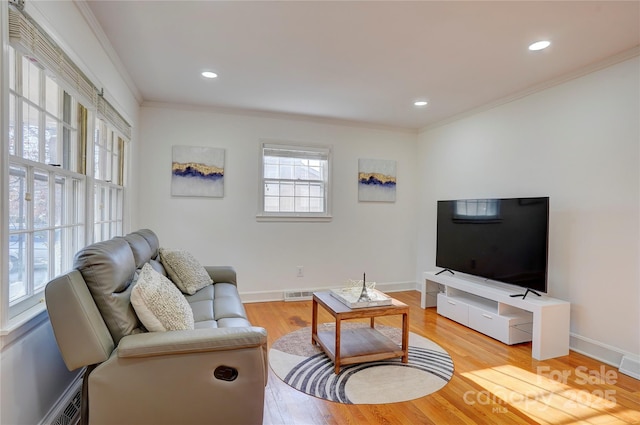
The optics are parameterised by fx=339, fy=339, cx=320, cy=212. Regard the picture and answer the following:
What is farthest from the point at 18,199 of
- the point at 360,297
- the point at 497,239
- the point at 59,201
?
the point at 497,239

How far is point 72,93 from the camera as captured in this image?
207cm

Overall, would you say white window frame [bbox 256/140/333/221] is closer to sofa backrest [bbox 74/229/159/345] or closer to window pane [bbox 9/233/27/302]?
sofa backrest [bbox 74/229/159/345]

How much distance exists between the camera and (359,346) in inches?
109

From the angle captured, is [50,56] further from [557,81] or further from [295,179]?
[557,81]

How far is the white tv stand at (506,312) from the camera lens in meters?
2.85

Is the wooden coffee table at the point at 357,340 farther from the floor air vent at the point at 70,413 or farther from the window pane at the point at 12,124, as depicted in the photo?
the window pane at the point at 12,124

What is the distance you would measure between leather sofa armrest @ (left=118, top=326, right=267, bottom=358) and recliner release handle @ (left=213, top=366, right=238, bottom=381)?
0.39 feet

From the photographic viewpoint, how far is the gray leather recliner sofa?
148 centimetres

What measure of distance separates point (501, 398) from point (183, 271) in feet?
8.60

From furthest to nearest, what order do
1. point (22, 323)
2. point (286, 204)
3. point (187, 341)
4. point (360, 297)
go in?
point (286, 204)
point (360, 297)
point (187, 341)
point (22, 323)

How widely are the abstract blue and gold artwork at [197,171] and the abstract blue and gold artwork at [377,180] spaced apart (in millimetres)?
1951

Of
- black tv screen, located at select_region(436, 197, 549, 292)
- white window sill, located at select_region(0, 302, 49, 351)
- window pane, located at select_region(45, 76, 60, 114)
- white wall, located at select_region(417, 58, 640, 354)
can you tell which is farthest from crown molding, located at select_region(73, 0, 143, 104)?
white wall, located at select_region(417, 58, 640, 354)

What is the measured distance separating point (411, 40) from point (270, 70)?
4.16 ft

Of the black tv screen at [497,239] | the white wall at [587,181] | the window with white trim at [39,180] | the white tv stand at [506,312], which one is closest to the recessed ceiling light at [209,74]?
the window with white trim at [39,180]
